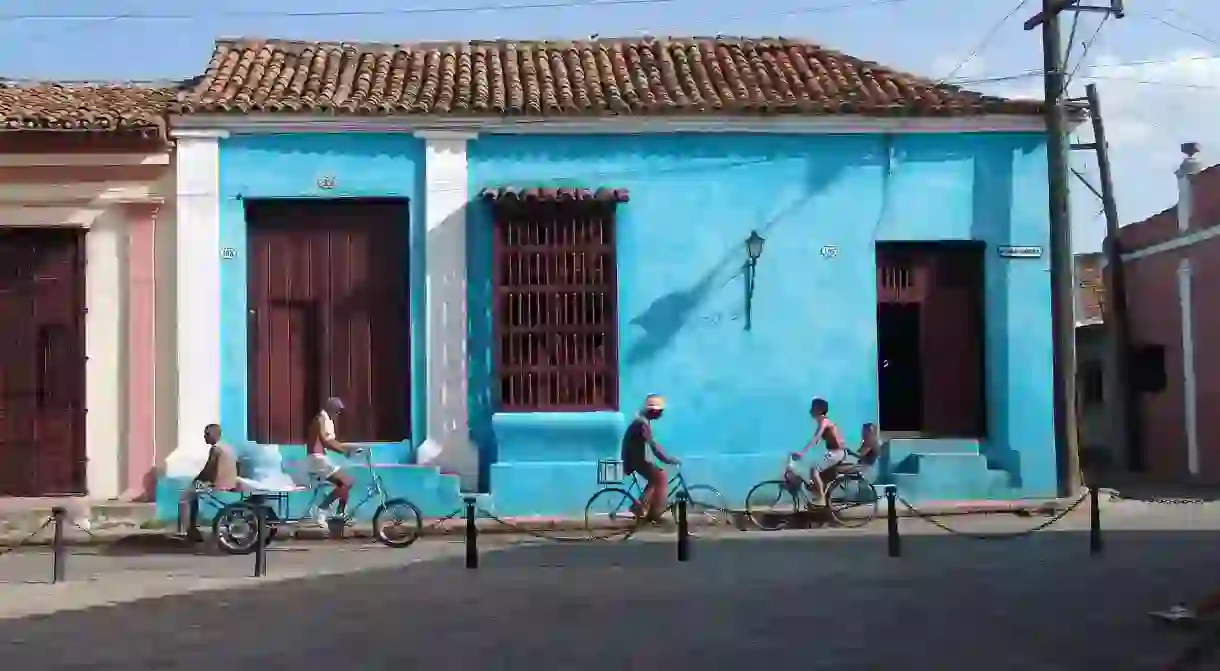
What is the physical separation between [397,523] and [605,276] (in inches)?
157

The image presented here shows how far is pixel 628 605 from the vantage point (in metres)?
9.12

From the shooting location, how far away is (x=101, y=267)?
14719mm

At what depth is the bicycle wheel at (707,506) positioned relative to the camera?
14492 mm

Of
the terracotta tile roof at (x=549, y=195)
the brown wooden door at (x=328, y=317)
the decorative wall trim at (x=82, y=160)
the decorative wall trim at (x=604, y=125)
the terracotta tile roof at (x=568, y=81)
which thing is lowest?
the brown wooden door at (x=328, y=317)

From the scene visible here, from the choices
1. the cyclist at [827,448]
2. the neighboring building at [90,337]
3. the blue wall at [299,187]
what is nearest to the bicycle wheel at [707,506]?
the cyclist at [827,448]

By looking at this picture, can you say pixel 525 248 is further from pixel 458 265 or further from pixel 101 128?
pixel 101 128

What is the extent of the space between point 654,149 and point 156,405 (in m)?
6.63

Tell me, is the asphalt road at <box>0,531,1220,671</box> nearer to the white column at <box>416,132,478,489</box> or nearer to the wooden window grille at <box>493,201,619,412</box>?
the white column at <box>416,132,478,489</box>

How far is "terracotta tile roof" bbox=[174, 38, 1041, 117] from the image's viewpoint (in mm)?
15156

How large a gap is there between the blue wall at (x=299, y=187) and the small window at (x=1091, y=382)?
566 inches

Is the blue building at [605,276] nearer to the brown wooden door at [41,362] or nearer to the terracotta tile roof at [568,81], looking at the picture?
the terracotta tile roof at [568,81]

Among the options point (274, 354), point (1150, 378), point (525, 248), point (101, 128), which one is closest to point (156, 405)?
point (274, 354)

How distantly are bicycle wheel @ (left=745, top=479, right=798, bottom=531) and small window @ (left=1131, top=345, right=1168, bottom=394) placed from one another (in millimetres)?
10038

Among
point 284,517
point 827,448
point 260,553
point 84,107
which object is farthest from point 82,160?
point 827,448
